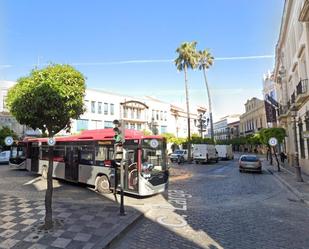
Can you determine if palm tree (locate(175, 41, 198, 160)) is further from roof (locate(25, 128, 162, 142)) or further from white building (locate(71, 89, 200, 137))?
roof (locate(25, 128, 162, 142))

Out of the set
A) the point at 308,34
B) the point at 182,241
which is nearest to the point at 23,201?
the point at 182,241

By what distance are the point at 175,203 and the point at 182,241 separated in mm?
4479

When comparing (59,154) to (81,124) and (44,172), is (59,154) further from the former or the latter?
(81,124)

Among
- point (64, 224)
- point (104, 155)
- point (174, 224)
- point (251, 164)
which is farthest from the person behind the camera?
point (251, 164)

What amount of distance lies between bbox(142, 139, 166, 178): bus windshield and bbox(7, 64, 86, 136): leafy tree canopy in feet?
14.3

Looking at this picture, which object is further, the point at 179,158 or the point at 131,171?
the point at 179,158

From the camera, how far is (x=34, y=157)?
19812 mm

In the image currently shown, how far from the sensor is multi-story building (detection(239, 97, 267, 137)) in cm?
6322

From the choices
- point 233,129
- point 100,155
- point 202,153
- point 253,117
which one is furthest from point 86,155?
point 233,129

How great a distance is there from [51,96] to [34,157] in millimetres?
14554

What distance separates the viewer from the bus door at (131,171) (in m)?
11.2

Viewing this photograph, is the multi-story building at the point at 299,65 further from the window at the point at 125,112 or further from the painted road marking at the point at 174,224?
the window at the point at 125,112

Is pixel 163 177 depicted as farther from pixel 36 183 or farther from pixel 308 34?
pixel 308 34

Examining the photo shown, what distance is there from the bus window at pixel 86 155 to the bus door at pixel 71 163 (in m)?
0.49
